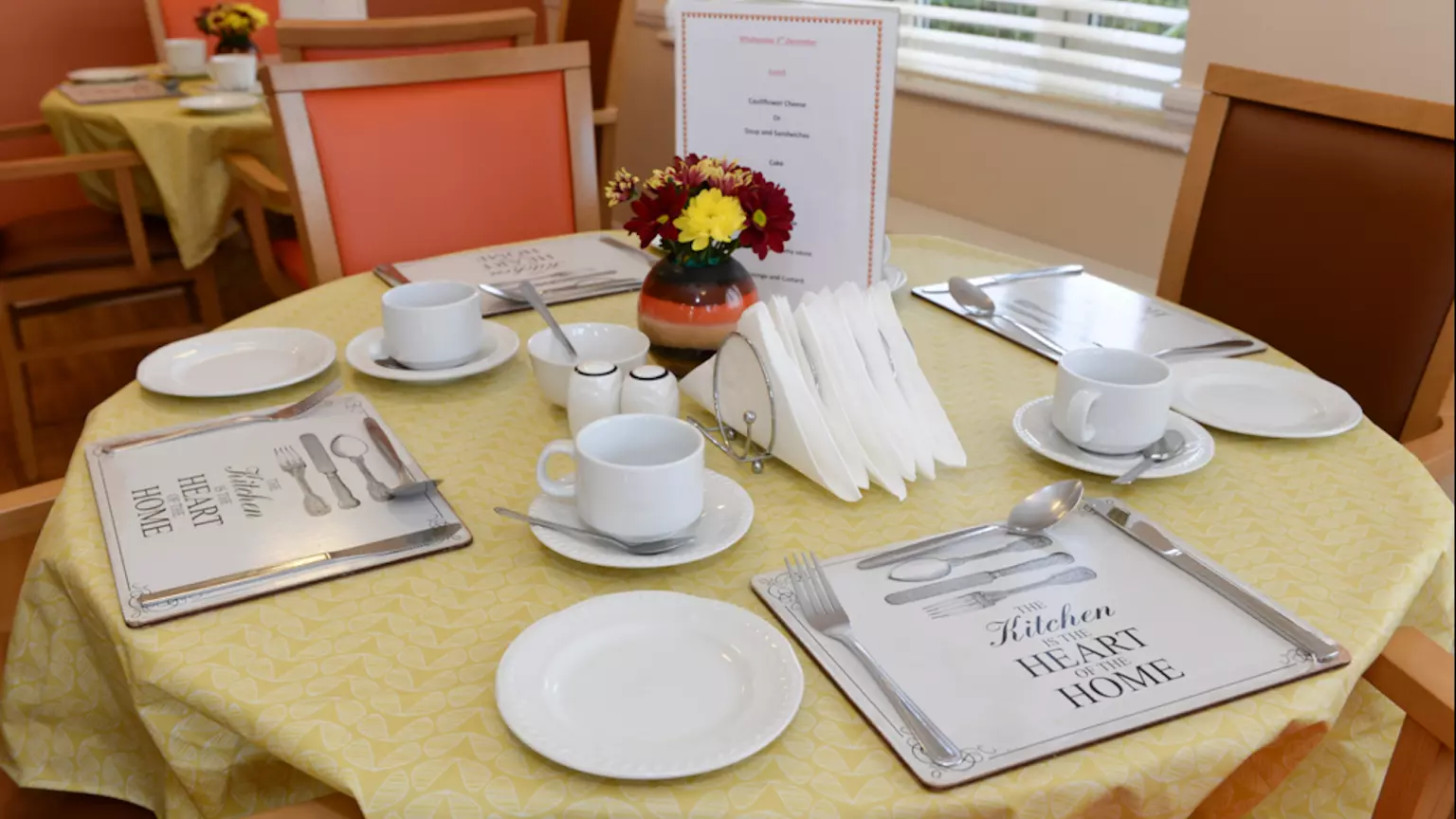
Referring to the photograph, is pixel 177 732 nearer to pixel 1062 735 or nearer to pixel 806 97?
pixel 1062 735

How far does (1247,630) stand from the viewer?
0.69 metres

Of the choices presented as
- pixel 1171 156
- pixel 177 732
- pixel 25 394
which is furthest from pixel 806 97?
pixel 25 394

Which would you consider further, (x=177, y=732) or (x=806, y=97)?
(x=806, y=97)

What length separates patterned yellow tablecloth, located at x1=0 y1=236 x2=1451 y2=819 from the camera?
1.91 ft

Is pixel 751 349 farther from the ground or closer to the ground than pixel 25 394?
farther from the ground

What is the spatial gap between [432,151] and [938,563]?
1.17 metres

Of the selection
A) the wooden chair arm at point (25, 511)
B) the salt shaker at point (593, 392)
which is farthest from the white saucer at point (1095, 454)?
the wooden chair arm at point (25, 511)

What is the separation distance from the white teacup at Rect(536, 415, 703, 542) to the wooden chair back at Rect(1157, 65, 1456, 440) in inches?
37.7

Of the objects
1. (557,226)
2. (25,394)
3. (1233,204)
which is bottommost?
(25,394)

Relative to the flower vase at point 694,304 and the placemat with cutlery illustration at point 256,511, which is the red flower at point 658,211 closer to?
the flower vase at point 694,304

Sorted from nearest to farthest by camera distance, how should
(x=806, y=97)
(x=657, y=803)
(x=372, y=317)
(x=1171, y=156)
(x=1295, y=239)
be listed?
(x=657, y=803), (x=806, y=97), (x=372, y=317), (x=1295, y=239), (x=1171, y=156)

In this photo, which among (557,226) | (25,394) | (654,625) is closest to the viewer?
(654,625)

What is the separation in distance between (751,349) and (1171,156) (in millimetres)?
1417

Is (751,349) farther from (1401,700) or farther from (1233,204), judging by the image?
(1233,204)
